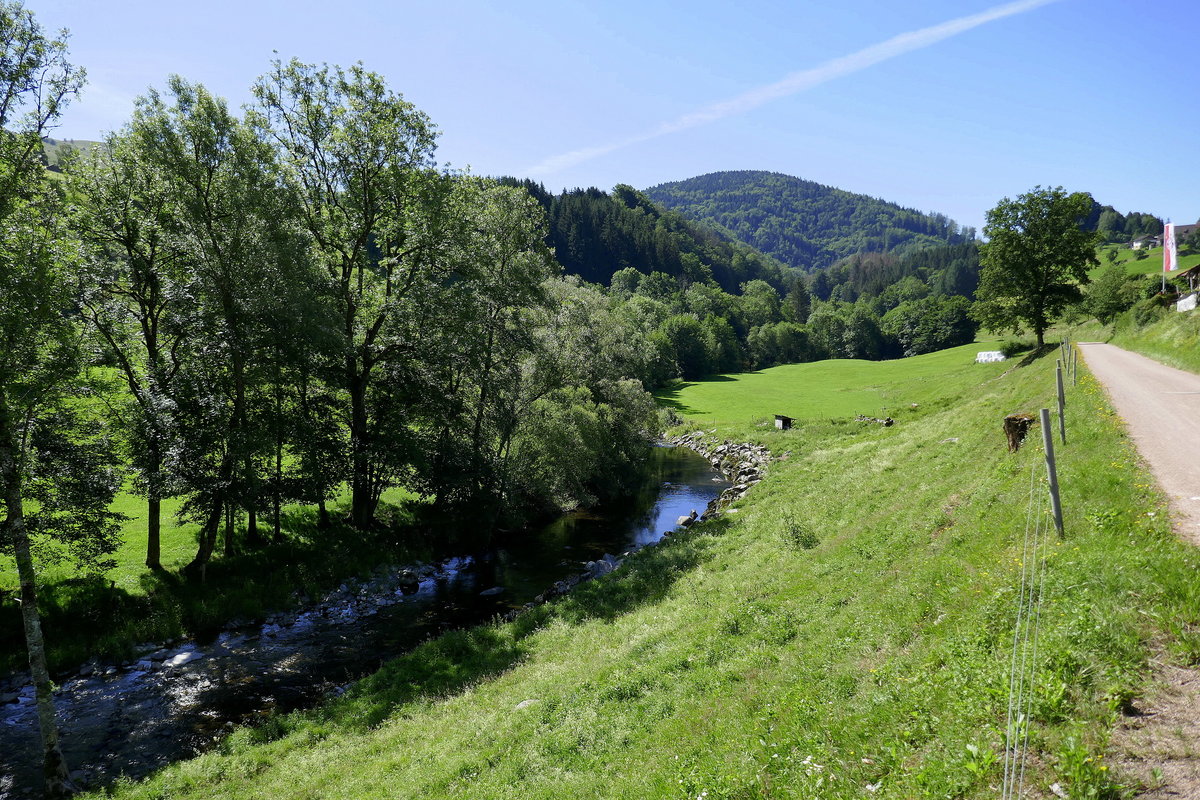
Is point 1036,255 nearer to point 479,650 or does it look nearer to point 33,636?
point 479,650

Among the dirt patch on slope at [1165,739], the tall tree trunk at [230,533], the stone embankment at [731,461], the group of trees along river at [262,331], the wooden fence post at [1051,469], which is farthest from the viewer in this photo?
the stone embankment at [731,461]

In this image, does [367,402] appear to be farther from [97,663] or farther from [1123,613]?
[1123,613]

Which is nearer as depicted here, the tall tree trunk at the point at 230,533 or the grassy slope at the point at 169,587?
the grassy slope at the point at 169,587

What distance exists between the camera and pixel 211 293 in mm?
23516

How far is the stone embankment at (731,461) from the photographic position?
39.3 meters

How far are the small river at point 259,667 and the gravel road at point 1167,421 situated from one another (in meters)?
22.0

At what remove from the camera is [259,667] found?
20.1 metres

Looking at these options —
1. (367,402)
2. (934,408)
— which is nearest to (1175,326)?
(934,408)

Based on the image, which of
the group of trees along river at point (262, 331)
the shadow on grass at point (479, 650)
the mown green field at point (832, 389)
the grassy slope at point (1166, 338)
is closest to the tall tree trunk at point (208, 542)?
the group of trees along river at point (262, 331)

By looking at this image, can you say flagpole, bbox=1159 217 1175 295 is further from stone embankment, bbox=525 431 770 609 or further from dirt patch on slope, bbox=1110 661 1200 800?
dirt patch on slope, bbox=1110 661 1200 800

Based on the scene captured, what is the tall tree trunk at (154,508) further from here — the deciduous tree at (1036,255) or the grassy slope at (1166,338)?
the deciduous tree at (1036,255)

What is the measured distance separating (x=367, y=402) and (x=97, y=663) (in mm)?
15864

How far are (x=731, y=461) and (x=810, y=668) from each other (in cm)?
4491

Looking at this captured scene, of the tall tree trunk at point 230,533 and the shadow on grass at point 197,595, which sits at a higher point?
the tall tree trunk at point 230,533
